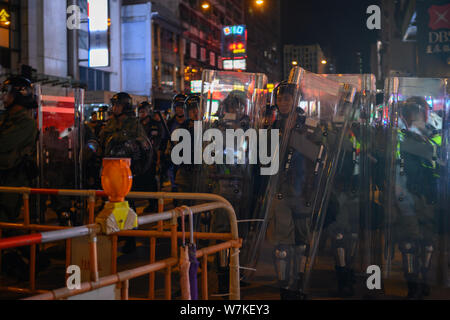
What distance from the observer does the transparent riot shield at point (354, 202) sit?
4.91 metres

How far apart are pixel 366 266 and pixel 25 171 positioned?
403 centimetres

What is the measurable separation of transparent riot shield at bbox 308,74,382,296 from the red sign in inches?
316

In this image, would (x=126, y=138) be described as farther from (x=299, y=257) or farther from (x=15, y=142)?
(x=299, y=257)

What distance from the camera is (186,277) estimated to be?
8.93 feet

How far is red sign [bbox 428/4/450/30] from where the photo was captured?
11.8 metres

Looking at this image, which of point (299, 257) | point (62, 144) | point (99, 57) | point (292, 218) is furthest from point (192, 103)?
point (99, 57)

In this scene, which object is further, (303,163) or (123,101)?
(123,101)

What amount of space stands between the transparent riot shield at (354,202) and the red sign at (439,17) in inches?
316

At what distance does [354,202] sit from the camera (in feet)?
17.3

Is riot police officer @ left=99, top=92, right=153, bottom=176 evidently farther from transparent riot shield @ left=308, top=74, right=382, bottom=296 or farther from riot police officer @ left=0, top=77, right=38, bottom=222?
transparent riot shield @ left=308, top=74, right=382, bottom=296

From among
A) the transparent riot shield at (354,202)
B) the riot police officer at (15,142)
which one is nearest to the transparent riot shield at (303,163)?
the transparent riot shield at (354,202)

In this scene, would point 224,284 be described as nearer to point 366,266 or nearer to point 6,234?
point 366,266

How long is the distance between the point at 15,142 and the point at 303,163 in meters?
3.15

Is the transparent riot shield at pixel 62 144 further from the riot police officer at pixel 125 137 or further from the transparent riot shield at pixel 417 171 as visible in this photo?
the transparent riot shield at pixel 417 171
